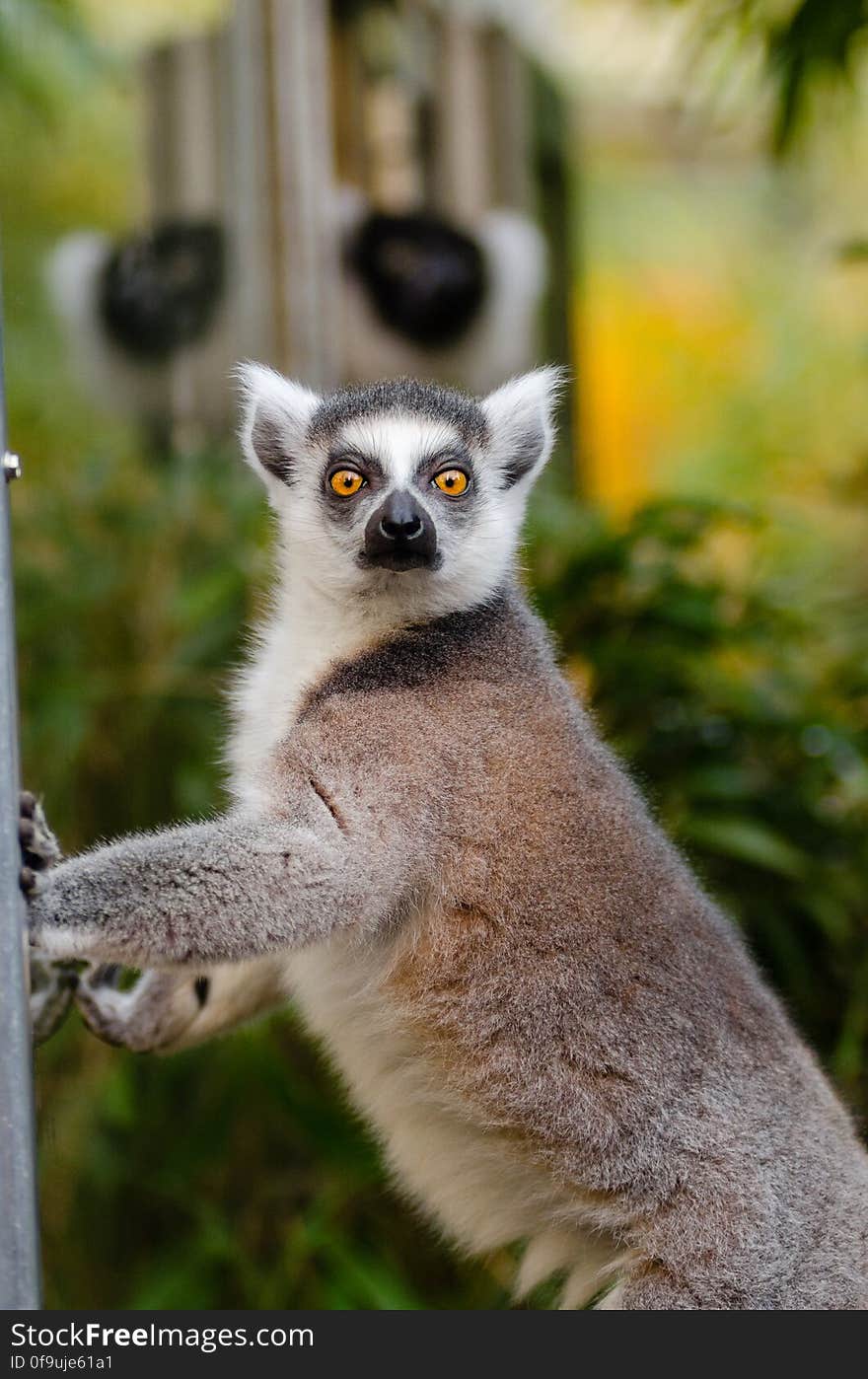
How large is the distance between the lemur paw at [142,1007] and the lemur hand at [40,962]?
149mm

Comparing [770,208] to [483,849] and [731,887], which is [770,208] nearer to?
[731,887]

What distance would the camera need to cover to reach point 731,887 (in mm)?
4203

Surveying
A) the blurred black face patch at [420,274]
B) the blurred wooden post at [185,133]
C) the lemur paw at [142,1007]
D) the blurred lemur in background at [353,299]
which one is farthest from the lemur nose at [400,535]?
→ the blurred black face patch at [420,274]

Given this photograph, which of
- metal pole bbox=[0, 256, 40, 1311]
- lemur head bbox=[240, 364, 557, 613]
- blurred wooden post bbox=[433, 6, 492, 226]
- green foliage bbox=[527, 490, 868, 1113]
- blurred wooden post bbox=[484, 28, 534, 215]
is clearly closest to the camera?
metal pole bbox=[0, 256, 40, 1311]

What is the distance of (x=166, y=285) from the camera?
17.8 feet

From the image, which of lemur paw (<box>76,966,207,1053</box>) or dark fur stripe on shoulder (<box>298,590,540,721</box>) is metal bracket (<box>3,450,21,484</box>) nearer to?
dark fur stripe on shoulder (<box>298,590,540,721</box>)

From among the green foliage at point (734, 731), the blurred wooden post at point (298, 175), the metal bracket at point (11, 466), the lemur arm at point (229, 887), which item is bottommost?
the green foliage at point (734, 731)

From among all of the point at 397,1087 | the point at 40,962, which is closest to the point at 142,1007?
the point at 40,962

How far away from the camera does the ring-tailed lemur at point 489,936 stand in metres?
2.27

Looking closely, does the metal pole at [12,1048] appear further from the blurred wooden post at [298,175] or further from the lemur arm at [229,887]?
the blurred wooden post at [298,175]

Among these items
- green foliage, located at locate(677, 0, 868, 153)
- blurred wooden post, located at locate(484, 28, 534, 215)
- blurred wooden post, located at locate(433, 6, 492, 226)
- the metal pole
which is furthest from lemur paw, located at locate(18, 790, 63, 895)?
blurred wooden post, located at locate(484, 28, 534, 215)

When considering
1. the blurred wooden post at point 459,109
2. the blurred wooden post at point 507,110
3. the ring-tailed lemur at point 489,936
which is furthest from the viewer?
the blurred wooden post at point 507,110

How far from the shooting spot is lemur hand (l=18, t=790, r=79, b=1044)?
2.00 m

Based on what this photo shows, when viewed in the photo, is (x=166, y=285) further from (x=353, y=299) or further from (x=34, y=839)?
(x=34, y=839)
